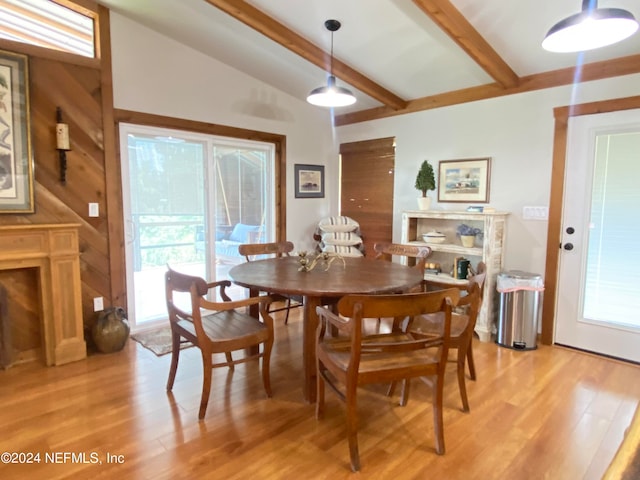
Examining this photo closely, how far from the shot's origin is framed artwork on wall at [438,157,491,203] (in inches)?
149

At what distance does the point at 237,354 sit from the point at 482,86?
3.31 metres

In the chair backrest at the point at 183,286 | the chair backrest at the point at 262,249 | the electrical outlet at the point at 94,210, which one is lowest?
the chair backrest at the point at 183,286

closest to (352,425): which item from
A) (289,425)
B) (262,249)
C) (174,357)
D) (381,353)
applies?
(381,353)

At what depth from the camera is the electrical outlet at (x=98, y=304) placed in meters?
3.36

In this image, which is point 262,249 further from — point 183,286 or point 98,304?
point 98,304

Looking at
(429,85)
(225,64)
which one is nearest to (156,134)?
(225,64)

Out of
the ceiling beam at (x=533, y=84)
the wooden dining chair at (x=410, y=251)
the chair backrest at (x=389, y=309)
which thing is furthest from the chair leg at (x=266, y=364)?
the ceiling beam at (x=533, y=84)

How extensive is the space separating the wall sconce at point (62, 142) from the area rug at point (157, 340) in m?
1.49

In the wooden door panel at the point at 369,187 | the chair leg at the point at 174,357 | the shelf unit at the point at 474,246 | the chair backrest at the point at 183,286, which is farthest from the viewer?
the wooden door panel at the point at 369,187

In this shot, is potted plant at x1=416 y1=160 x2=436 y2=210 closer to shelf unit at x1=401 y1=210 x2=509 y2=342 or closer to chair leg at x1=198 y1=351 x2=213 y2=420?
shelf unit at x1=401 y1=210 x2=509 y2=342

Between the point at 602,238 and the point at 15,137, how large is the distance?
15.1ft

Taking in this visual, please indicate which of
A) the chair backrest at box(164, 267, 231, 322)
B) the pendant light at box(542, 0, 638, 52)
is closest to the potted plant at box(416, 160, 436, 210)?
the pendant light at box(542, 0, 638, 52)

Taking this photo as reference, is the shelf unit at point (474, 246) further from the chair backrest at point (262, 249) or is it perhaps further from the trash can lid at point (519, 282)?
the chair backrest at point (262, 249)

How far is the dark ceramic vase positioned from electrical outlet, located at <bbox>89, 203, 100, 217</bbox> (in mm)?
829
